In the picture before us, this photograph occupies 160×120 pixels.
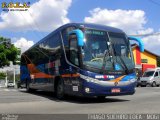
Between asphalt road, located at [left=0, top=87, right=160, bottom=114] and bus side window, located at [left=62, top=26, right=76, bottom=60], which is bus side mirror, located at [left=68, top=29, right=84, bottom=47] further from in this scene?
asphalt road, located at [left=0, top=87, right=160, bottom=114]

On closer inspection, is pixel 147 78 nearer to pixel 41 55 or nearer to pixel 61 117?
pixel 41 55

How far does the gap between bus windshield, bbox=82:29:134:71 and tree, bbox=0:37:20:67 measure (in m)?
44.3

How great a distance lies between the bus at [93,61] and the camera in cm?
1433

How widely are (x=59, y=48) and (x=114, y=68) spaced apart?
3.16m

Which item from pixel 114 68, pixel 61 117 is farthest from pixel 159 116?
pixel 114 68

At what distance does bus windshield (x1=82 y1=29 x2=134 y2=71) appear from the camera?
47.4ft

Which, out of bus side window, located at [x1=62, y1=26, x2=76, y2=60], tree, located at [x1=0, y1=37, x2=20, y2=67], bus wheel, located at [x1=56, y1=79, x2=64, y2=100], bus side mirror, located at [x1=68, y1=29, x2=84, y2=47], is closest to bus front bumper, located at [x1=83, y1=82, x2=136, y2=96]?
bus side mirror, located at [x1=68, y1=29, x2=84, y2=47]

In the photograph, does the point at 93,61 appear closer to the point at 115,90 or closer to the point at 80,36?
the point at 80,36

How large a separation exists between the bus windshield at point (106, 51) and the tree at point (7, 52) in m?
44.3

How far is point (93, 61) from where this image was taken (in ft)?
47.4

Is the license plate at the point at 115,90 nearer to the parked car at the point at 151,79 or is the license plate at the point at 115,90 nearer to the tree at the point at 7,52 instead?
the parked car at the point at 151,79

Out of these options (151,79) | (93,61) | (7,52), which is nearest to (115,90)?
(93,61)

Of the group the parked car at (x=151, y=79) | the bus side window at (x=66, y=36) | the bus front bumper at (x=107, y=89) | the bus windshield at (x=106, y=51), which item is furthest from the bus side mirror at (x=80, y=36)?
the parked car at (x=151, y=79)

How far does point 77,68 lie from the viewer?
575 inches
